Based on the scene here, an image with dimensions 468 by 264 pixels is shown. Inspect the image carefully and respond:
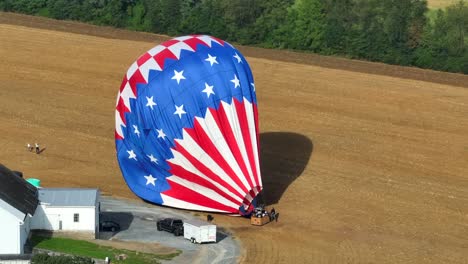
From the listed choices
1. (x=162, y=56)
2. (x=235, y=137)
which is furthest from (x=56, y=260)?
(x=162, y=56)

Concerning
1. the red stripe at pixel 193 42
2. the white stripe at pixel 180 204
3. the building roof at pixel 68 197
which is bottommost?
the white stripe at pixel 180 204

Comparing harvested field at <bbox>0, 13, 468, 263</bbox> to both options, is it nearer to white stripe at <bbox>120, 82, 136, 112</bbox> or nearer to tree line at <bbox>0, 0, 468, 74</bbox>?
tree line at <bbox>0, 0, 468, 74</bbox>

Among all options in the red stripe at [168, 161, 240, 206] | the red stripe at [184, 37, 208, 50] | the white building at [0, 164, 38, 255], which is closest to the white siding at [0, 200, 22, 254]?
the white building at [0, 164, 38, 255]

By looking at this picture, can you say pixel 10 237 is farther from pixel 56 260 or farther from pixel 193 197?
pixel 193 197

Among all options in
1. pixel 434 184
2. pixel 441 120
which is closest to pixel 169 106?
pixel 434 184

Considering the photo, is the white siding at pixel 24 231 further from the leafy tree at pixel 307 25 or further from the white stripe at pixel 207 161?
the leafy tree at pixel 307 25

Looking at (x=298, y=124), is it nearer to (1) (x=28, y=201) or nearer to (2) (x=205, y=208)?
(2) (x=205, y=208)

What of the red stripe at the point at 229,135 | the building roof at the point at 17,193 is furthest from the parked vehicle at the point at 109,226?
the red stripe at the point at 229,135

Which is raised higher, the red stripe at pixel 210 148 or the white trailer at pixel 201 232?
the red stripe at pixel 210 148
